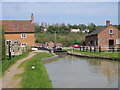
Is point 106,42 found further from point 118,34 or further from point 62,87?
point 62,87

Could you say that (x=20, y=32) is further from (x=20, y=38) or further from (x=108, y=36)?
(x=108, y=36)

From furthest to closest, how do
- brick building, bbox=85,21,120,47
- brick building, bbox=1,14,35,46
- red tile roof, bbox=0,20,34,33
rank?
red tile roof, bbox=0,20,34,33
brick building, bbox=1,14,35,46
brick building, bbox=85,21,120,47

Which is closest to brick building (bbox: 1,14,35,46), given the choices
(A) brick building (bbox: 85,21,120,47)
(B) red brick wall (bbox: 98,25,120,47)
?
(A) brick building (bbox: 85,21,120,47)

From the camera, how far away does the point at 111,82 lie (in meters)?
13.9

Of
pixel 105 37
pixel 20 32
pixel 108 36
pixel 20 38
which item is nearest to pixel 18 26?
pixel 20 32

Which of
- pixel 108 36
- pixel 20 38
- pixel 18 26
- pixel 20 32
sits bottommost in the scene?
pixel 20 38

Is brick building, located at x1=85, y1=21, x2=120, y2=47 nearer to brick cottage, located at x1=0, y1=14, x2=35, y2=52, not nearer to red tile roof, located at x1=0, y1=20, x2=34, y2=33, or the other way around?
brick cottage, located at x1=0, y1=14, x2=35, y2=52

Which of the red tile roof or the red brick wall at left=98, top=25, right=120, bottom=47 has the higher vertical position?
the red tile roof

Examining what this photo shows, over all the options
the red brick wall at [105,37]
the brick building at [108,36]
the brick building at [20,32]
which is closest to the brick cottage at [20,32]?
the brick building at [20,32]

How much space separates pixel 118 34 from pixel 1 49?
118 ft

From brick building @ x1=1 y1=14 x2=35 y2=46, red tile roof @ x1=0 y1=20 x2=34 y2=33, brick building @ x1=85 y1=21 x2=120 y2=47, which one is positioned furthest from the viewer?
red tile roof @ x1=0 y1=20 x2=34 y2=33

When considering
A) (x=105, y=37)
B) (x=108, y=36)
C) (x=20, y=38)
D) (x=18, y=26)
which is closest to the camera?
(x=105, y=37)

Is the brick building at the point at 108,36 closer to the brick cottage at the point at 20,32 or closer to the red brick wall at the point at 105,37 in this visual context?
the red brick wall at the point at 105,37

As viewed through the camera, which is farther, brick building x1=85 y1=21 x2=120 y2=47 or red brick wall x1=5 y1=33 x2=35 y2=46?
red brick wall x1=5 y1=33 x2=35 y2=46
